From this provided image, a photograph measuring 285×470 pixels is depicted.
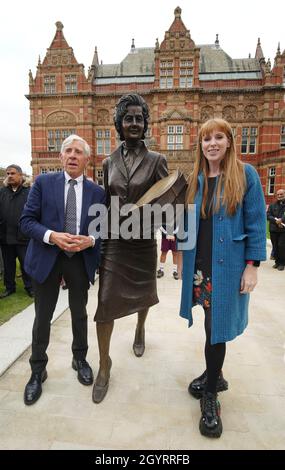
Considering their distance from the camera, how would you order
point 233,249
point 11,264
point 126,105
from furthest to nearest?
point 11,264 → point 126,105 → point 233,249

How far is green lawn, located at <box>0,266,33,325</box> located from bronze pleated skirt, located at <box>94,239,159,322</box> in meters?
2.13

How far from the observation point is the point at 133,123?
2.15 meters

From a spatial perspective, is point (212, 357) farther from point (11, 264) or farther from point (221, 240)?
point (11, 264)

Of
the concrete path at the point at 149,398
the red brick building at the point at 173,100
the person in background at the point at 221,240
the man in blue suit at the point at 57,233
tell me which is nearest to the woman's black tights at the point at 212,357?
the person in background at the point at 221,240

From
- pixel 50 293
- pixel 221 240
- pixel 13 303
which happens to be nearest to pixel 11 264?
pixel 13 303

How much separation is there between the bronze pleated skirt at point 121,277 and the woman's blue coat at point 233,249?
60cm

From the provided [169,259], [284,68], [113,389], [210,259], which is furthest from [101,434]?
[284,68]

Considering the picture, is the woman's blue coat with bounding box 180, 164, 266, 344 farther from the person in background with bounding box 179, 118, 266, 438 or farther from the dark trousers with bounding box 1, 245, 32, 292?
the dark trousers with bounding box 1, 245, 32, 292

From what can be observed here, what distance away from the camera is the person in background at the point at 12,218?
461 cm

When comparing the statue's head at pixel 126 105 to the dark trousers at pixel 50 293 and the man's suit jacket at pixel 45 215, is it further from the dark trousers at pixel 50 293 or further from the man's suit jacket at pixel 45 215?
the dark trousers at pixel 50 293

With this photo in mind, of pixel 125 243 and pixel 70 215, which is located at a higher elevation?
pixel 70 215

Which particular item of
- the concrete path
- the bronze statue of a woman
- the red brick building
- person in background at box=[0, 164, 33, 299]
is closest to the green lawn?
person in background at box=[0, 164, 33, 299]

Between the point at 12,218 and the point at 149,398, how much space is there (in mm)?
3678

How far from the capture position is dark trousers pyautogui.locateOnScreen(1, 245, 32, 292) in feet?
15.6
